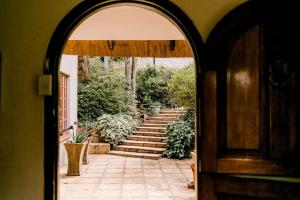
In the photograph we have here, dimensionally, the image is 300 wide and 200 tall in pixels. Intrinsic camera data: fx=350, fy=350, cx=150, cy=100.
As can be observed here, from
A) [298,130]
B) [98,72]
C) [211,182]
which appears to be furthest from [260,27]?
[98,72]

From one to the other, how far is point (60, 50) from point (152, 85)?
1146 cm

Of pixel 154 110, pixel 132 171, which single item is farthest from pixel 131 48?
pixel 154 110

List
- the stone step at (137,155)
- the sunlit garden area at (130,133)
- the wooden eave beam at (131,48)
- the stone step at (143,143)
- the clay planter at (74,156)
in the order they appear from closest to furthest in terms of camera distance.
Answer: the wooden eave beam at (131,48), the sunlit garden area at (130,133), the clay planter at (74,156), the stone step at (137,155), the stone step at (143,143)

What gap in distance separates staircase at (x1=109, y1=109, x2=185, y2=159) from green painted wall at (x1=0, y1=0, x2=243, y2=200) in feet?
22.1

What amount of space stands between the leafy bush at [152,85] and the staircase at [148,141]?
1.50 meters

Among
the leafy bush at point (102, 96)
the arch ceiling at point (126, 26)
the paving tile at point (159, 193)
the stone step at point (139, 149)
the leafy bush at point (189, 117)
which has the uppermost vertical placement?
the arch ceiling at point (126, 26)

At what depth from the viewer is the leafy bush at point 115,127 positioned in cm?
1025

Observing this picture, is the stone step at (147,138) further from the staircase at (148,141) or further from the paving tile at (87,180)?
the paving tile at (87,180)

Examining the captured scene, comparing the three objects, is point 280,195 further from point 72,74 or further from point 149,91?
point 149,91

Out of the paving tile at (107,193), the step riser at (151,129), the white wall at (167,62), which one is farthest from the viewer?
the white wall at (167,62)

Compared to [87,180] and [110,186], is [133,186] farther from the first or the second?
[87,180]

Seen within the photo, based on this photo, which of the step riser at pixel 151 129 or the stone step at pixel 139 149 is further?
the step riser at pixel 151 129

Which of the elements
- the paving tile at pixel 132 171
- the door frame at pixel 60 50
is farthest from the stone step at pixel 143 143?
the door frame at pixel 60 50

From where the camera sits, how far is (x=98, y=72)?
40.8 ft
